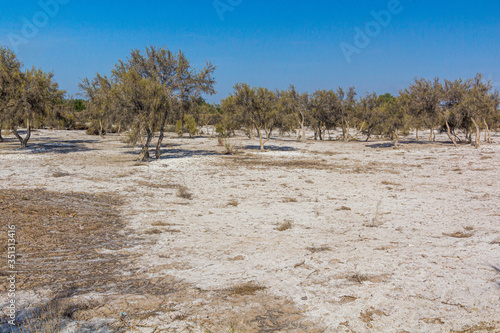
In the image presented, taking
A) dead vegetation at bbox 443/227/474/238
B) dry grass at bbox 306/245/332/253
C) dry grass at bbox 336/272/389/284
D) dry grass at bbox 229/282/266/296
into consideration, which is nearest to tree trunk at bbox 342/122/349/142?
dead vegetation at bbox 443/227/474/238

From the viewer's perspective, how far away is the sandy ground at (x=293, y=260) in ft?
11.9

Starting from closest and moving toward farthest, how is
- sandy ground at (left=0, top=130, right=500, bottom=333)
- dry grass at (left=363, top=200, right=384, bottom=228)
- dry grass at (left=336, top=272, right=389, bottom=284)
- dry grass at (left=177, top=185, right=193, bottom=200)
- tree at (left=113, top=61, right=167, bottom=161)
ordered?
1. sandy ground at (left=0, top=130, right=500, bottom=333)
2. dry grass at (left=336, top=272, right=389, bottom=284)
3. dry grass at (left=363, top=200, right=384, bottom=228)
4. dry grass at (left=177, top=185, right=193, bottom=200)
5. tree at (left=113, top=61, right=167, bottom=161)

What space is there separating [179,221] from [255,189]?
192 inches

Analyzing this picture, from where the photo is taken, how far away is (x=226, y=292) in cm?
424

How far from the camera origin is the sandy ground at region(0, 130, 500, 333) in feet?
11.9

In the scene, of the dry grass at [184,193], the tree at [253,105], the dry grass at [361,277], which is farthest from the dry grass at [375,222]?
the tree at [253,105]

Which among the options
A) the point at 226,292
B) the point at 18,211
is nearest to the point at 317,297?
the point at 226,292

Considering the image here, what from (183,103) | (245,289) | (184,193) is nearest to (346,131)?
(183,103)

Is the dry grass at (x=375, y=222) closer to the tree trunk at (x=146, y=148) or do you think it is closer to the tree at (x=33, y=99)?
the tree trunk at (x=146, y=148)

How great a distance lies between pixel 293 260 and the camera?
544 centimetres

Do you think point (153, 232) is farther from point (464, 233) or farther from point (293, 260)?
point (464, 233)

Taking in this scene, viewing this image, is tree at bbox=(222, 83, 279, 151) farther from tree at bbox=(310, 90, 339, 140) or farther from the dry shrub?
the dry shrub

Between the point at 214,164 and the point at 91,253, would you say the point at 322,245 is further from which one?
the point at 214,164

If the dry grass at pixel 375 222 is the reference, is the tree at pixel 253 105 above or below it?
A: above
